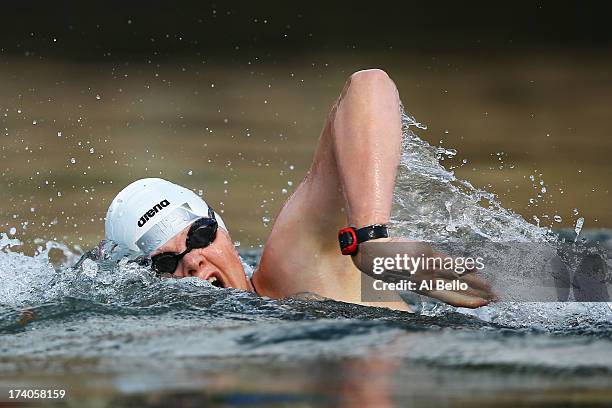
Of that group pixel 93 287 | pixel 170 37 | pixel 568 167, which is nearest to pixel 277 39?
pixel 170 37

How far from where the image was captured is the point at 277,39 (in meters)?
10.3

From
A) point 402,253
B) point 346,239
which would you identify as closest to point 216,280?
point 346,239

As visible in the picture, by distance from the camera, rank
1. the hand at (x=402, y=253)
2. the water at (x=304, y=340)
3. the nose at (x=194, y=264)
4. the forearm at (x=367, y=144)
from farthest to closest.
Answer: the nose at (x=194, y=264) → the forearm at (x=367, y=144) → the hand at (x=402, y=253) → the water at (x=304, y=340)

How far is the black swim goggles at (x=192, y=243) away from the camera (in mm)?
3670

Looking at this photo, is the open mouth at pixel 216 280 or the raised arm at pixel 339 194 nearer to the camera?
the raised arm at pixel 339 194

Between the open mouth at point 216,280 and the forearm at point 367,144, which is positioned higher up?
the forearm at point 367,144

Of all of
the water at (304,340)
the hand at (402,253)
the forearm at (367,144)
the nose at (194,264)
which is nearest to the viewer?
the water at (304,340)

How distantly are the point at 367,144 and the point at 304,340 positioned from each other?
58 cm

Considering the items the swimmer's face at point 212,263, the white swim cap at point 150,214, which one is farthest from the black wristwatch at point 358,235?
the white swim cap at point 150,214

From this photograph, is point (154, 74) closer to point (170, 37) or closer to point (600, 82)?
point (170, 37)

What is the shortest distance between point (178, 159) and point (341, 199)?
4.44 metres

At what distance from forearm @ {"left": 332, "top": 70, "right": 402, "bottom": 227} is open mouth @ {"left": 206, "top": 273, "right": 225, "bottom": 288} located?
61cm

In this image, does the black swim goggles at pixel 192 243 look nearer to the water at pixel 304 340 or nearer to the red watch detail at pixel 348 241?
the water at pixel 304 340

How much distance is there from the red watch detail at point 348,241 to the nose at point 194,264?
73 centimetres
